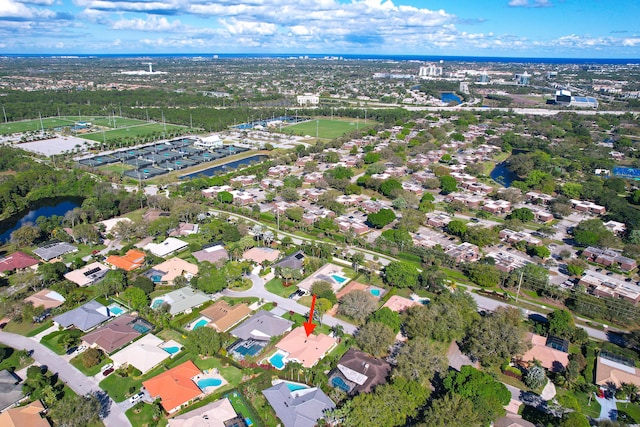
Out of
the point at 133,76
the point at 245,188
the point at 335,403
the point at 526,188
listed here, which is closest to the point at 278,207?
the point at 245,188

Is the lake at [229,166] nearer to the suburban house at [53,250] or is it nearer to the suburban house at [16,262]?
the suburban house at [53,250]

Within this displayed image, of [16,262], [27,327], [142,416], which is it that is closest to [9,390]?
[27,327]

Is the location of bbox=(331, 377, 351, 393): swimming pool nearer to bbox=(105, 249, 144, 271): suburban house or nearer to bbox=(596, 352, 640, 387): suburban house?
bbox=(596, 352, 640, 387): suburban house

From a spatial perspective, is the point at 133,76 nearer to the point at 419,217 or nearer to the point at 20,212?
the point at 20,212

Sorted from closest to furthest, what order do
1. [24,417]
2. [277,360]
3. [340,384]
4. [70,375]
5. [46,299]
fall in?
[24,417] < [340,384] < [70,375] < [277,360] < [46,299]

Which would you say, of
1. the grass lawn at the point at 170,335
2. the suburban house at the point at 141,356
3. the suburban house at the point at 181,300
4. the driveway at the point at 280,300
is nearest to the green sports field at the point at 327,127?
the driveway at the point at 280,300

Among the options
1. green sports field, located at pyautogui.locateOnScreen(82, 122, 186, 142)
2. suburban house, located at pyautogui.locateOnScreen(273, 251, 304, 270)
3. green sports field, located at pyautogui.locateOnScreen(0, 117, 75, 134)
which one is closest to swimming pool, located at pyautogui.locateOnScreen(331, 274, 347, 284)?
suburban house, located at pyautogui.locateOnScreen(273, 251, 304, 270)

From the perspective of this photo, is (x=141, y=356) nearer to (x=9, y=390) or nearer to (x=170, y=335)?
(x=170, y=335)
